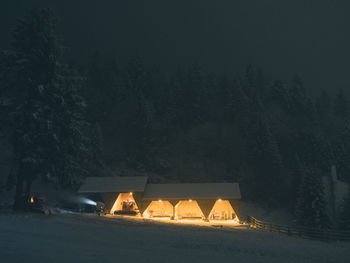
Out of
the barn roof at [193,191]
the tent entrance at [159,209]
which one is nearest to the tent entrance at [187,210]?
the tent entrance at [159,209]

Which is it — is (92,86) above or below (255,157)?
above

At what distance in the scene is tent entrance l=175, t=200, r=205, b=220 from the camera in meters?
38.3

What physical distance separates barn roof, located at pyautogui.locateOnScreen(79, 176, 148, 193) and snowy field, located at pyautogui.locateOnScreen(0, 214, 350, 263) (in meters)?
14.0

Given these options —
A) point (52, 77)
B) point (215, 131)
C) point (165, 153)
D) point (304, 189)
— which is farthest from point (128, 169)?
point (52, 77)

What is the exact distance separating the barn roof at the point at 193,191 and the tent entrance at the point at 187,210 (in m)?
1.45

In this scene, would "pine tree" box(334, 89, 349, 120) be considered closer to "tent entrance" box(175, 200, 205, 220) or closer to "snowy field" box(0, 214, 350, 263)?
"tent entrance" box(175, 200, 205, 220)

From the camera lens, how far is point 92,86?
8119 centimetres

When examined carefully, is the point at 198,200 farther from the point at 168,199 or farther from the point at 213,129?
the point at 213,129

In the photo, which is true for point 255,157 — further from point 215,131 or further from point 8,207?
point 8,207

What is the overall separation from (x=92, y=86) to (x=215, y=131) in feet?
101

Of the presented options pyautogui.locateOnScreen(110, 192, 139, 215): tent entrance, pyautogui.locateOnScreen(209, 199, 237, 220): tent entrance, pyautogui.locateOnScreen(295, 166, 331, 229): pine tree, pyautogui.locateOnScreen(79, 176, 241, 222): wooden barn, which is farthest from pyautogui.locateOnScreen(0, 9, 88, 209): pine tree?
pyautogui.locateOnScreen(295, 166, 331, 229): pine tree

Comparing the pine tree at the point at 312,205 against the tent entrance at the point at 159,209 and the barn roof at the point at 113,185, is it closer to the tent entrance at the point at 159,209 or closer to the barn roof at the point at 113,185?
the tent entrance at the point at 159,209

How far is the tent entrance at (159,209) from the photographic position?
38406 millimetres

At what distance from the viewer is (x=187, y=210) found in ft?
127
